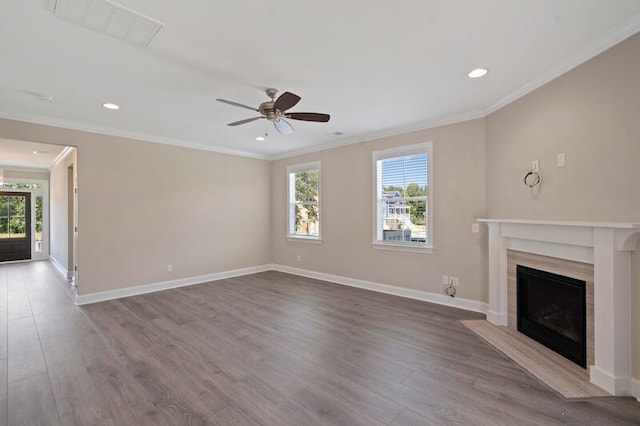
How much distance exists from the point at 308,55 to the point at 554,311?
11.1ft

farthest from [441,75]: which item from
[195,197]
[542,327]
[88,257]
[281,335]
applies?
[88,257]

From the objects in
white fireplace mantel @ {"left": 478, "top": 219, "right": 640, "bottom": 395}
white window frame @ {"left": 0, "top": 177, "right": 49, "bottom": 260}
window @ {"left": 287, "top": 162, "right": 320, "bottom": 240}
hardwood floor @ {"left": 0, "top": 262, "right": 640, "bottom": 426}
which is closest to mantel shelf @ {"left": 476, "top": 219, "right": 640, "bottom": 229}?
white fireplace mantel @ {"left": 478, "top": 219, "right": 640, "bottom": 395}

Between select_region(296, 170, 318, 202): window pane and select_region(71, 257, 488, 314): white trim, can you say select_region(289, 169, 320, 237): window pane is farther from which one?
select_region(71, 257, 488, 314): white trim

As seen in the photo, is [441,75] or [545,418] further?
[441,75]

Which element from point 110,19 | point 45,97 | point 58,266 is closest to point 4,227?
point 58,266

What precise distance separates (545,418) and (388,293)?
9.51 ft

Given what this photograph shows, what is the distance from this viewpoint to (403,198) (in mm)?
4676

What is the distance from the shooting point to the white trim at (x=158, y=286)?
4.34 metres

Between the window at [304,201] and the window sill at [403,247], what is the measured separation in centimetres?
139

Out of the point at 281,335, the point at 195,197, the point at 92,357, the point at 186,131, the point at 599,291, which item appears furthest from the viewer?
the point at 195,197

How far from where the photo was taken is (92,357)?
2.71 m

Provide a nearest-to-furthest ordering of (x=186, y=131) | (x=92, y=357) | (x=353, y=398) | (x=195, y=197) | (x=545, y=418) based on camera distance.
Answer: (x=545, y=418)
(x=353, y=398)
(x=92, y=357)
(x=186, y=131)
(x=195, y=197)

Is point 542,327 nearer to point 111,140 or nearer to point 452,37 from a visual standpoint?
point 452,37

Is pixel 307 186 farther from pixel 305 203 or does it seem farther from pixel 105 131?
pixel 105 131
